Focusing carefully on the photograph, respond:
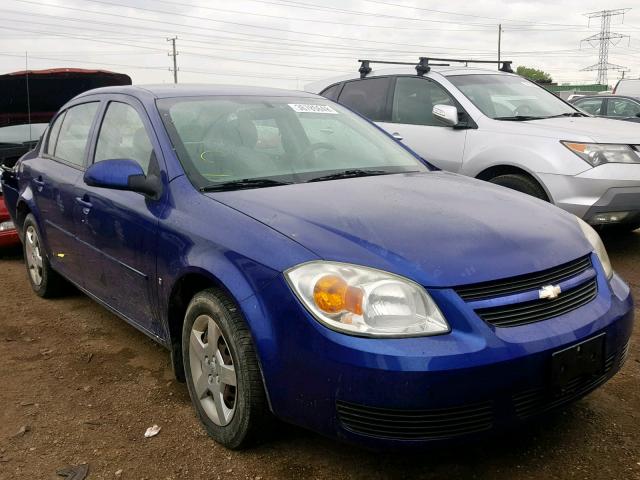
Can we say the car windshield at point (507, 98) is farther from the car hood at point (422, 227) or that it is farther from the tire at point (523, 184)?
the car hood at point (422, 227)

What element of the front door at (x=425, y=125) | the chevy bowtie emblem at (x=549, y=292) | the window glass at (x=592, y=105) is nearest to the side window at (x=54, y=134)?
the front door at (x=425, y=125)

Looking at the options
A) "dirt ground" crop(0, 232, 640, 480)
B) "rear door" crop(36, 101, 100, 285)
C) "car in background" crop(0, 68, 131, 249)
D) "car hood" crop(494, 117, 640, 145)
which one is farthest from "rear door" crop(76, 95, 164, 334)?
"car hood" crop(494, 117, 640, 145)

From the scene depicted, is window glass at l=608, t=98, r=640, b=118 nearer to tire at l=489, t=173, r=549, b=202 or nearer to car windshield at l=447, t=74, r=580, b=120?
car windshield at l=447, t=74, r=580, b=120

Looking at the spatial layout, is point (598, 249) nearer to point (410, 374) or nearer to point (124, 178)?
point (410, 374)

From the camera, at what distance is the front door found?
223 inches

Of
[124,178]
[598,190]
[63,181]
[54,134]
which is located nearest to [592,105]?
[598,190]

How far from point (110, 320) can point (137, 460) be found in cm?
187

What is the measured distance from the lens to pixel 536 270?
2.22 meters

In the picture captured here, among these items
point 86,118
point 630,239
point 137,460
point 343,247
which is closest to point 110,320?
point 86,118

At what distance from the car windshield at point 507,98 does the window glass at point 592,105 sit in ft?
23.0

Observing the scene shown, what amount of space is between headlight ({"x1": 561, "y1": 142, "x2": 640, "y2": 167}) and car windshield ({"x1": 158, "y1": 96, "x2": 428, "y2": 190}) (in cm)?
193

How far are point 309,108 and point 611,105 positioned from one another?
1062 cm

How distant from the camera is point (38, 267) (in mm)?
4715

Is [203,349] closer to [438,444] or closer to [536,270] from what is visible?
[438,444]
